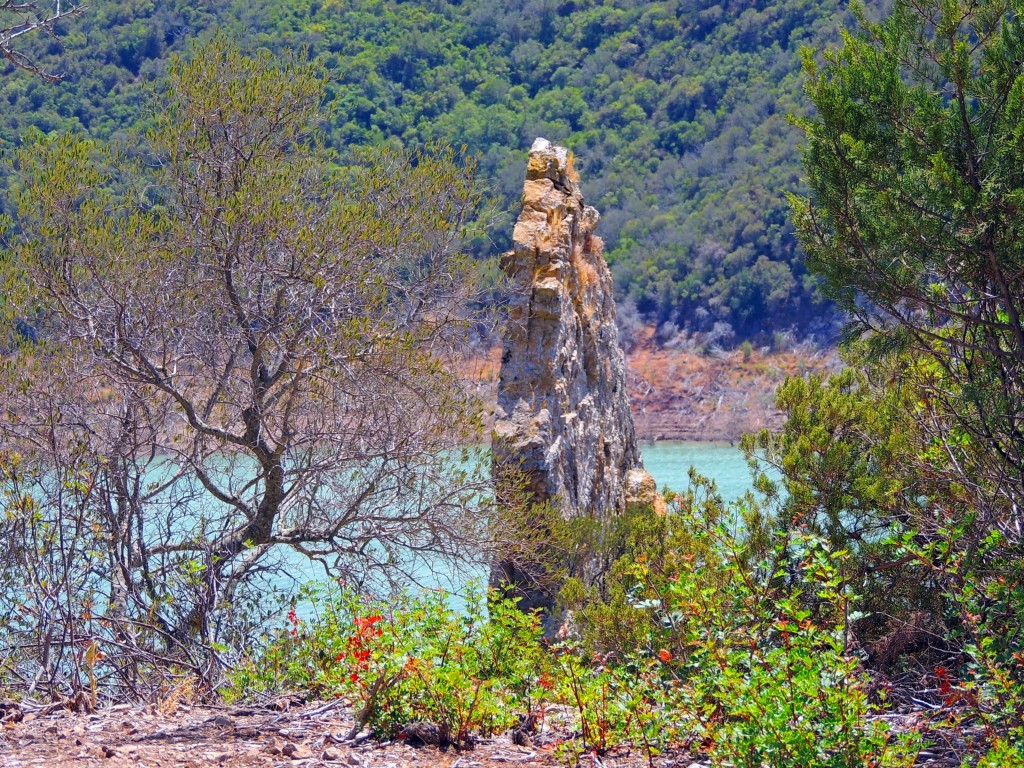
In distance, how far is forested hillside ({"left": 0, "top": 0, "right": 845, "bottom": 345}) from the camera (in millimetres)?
40625

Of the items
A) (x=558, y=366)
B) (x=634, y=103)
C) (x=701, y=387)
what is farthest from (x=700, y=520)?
(x=634, y=103)

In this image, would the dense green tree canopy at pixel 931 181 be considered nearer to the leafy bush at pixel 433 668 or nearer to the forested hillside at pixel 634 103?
the leafy bush at pixel 433 668

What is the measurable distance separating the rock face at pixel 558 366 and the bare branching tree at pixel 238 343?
67 centimetres

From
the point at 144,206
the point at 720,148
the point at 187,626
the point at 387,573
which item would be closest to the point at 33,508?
the point at 187,626

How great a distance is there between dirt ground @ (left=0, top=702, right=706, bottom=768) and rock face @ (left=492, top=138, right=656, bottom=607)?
4.38 metres

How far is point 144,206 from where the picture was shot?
9.79 metres

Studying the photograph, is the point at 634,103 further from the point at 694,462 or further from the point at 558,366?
the point at 558,366

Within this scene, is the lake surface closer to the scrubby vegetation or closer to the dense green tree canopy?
the scrubby vegetation

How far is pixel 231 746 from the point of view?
4.59m

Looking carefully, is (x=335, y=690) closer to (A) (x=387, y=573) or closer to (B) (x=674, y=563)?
(B) (x=674, y=563)

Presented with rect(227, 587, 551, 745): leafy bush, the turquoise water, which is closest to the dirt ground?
rect(227, 587, 551, 745): leafy bush

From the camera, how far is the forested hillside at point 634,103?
40.6m

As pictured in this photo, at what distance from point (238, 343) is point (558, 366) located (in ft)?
9.16

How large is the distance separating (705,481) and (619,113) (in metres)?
48.2
